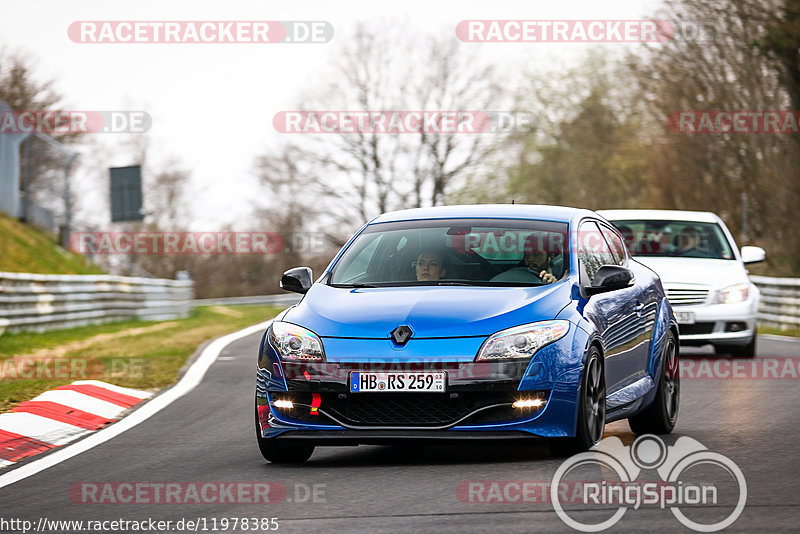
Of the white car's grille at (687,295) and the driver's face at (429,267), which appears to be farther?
the white car's grille at (687,295)

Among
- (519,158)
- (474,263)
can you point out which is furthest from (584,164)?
(474,263)

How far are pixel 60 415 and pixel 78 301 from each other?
16.8 meters

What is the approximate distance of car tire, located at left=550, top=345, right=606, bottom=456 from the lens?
793 centimetres

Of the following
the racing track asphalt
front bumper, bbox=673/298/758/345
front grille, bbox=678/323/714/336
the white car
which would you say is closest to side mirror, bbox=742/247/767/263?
the white car

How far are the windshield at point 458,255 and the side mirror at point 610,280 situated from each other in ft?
0.64

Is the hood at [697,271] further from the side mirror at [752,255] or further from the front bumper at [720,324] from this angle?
the front bumper at [720,324]

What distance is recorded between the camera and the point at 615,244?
10.1 metres

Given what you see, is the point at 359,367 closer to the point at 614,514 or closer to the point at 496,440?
the point at 496,440

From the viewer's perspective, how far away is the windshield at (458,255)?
8.59 metres

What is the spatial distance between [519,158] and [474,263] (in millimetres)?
48447
